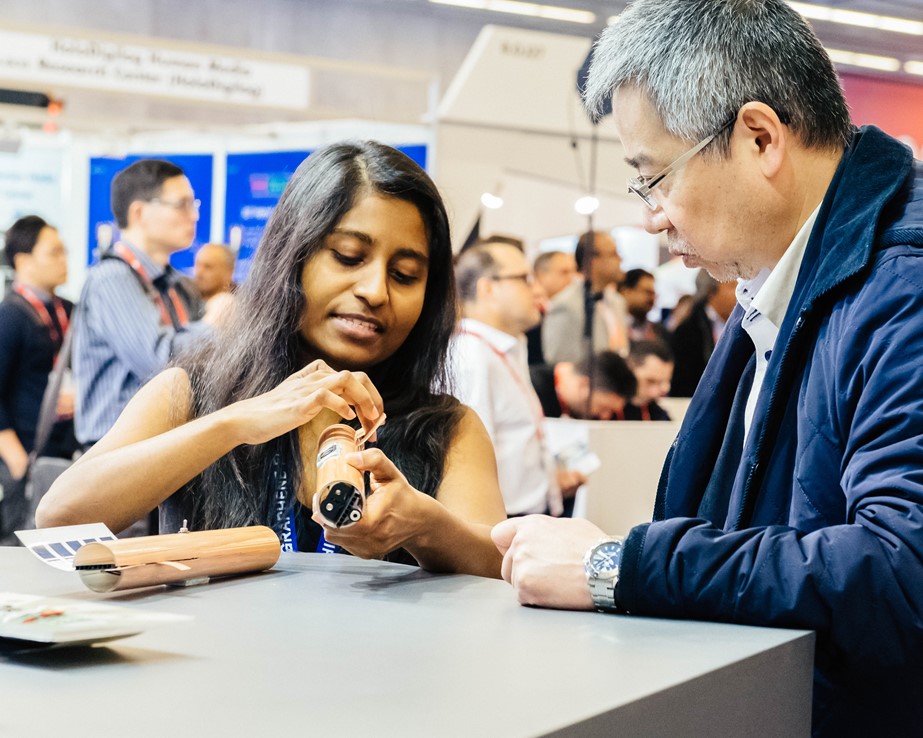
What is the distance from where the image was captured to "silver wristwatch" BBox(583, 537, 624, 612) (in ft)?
3.92

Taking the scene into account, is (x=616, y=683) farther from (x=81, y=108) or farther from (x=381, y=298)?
(x=81, y=108)

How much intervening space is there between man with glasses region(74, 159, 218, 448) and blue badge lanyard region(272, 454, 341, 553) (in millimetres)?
2478

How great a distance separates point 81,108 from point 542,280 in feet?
25.0

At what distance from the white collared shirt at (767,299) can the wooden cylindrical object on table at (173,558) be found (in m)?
0.64

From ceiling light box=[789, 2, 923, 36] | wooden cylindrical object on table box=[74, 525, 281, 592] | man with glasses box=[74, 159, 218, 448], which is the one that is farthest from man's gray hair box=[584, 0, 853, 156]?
ceiling light box=[789, 2, 923, 36]

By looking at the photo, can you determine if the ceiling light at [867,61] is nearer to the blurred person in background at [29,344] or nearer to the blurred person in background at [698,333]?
the blurred person in background at [698,333]

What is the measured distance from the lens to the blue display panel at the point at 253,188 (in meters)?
5.19

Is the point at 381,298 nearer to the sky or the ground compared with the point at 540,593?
nearer to the sky

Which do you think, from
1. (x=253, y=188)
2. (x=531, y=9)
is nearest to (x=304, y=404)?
(x=253, y=188)

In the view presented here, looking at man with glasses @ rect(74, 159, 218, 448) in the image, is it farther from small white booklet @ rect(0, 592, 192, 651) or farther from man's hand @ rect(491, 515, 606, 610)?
small white booklet @ rect(0, 592, 192, 651)

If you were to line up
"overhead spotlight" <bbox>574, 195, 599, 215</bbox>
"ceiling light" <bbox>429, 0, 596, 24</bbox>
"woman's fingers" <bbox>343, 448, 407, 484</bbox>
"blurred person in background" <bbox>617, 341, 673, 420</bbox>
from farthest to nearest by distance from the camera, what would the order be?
"ceiling light" <bbox>429, 0, 596, 24</bbox>
"blurred person in background" <bbox>617, 341, 673, 420</bbox>
"overhead spotlight" <bbox>574, 195, 599, 215</bbox>
"woman's fingers" <bbox>343, 448, 407, 484</bbox>

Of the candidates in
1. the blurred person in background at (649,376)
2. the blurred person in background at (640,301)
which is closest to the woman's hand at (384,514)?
the blurred person in background at (649,376)

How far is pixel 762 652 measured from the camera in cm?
104

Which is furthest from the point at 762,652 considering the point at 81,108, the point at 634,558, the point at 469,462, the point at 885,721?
the point at 81,108
